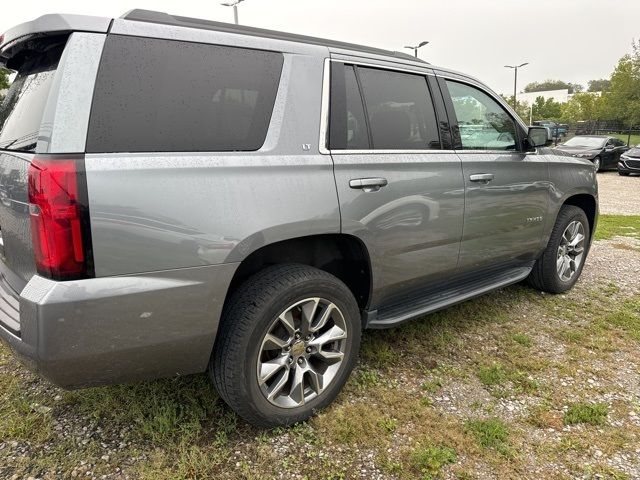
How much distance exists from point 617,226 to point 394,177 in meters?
6.93

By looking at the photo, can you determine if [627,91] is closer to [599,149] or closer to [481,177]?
[599,149]

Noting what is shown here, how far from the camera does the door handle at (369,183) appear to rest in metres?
2.45

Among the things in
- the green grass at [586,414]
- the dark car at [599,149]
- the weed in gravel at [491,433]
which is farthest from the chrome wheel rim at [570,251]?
the dark car at [599,149]

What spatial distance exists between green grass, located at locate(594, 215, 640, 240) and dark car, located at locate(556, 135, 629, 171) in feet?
33.3

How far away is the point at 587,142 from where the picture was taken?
1905cm

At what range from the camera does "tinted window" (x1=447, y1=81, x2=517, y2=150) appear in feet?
10.7

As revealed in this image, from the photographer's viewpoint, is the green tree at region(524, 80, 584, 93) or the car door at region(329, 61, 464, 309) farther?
the green tree at region(524, 80, 584, 93)

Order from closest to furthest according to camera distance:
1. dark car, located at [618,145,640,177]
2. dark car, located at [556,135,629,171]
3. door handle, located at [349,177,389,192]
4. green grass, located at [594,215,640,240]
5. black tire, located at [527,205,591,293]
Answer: door handle, located at [349,177,389,192] < black tire, located at [527,205,591,293] < green grass, located at [594,215,640,240] < dark car, located at [618,145,640,177] < dark car, located at [556,135,629,171]

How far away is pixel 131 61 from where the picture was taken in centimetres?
186

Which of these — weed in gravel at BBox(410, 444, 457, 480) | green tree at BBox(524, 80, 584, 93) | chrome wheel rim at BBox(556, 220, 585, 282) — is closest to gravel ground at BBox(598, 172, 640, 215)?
chrome wheel rim at BBox(556, 220, 585, 282)

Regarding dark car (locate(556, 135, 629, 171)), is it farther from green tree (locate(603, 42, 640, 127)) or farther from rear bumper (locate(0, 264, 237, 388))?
rear bumper (locate(0, 264, 237, 388))

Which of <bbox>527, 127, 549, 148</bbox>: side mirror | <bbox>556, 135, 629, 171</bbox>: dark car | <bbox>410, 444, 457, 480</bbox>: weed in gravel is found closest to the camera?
<bbox>410, 444, 457, 480</bbox>: weed in gravel

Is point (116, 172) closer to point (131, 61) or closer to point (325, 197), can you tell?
point (131, 61)

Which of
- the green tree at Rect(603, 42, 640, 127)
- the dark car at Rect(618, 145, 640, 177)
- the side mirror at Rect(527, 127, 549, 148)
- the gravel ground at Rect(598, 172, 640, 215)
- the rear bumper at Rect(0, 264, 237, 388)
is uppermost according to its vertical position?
the green tree at Rect(603, 42, 640, 127)
